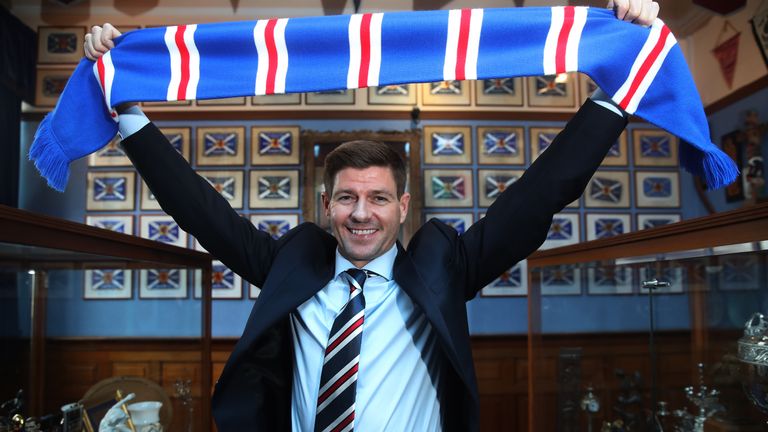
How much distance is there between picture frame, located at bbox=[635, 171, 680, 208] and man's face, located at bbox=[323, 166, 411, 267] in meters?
4.46

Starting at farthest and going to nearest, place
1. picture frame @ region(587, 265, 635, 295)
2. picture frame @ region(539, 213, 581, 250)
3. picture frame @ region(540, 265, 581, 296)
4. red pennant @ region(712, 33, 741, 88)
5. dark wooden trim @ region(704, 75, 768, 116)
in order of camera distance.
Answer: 1. picture frame @ region(539, 213, 581, 250)
2. red pennant @ region(712, 33, 741, 88)
3. dark wooden trim @ region(704, 75, 768, 116)
4. picture frame @ region(540, 265, 581, 296)
5. picture frame @ region(587, 265, 635, 295)

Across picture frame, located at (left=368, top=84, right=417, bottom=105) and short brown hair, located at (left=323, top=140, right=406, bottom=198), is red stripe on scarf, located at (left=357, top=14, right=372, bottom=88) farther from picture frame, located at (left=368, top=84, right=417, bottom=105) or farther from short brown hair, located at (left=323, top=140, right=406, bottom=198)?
picture frame, located at (left=368, top=84, right=417, bottom=105)

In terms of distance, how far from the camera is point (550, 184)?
1.64 meters

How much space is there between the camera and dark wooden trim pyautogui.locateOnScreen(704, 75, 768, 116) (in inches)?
181

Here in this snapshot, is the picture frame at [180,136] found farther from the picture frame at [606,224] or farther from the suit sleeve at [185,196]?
Answer: the suit sleeve at [185,196]

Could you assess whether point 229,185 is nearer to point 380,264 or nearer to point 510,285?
point 510,285

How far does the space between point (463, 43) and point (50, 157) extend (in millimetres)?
1263

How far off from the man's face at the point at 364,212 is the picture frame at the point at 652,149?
451cm

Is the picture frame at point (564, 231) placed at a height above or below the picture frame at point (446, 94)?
below

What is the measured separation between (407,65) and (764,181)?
3.85m

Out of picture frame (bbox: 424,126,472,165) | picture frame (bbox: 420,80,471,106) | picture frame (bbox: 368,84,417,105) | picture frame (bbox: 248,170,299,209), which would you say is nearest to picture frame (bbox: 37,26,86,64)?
picture frame (bbox: 248,170,299,209)

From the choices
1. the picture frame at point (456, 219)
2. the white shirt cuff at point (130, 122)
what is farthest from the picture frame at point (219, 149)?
the white shirt cuff at point (130, 122)

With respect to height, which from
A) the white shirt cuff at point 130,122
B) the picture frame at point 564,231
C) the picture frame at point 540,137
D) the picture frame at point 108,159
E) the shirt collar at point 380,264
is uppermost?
the picture frame at point 540,137

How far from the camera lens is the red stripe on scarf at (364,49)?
183cm
